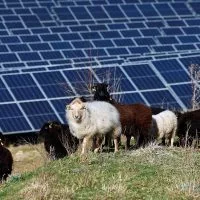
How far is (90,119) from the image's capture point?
1401 cm

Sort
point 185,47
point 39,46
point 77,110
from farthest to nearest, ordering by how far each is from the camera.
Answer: point 185,47 → point 39,46 → point 77,110

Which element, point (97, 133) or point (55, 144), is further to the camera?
point (55, 144)

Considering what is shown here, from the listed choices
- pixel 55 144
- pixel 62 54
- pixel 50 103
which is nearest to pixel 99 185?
pixel 55 144

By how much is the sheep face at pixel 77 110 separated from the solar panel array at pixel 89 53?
810 cm

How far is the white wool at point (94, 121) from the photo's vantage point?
14.0 metres

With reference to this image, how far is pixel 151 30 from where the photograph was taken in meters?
33.8

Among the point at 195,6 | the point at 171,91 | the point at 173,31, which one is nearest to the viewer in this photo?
the point at 171,91

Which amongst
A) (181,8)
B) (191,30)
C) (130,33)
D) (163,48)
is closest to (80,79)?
(163,48)

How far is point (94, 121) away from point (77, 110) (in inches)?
16.2

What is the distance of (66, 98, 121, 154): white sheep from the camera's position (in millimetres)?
13938

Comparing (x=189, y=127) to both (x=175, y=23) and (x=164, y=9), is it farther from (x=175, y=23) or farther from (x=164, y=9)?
(x=164, y=9)

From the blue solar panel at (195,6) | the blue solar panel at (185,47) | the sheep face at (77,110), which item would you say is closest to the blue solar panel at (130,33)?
the blue solar panel at (185,47)

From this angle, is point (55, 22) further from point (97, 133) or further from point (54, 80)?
point (97, 133)

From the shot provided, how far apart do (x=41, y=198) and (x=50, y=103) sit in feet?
43.0
